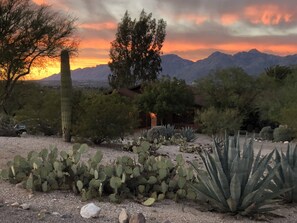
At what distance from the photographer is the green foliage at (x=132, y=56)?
198ft

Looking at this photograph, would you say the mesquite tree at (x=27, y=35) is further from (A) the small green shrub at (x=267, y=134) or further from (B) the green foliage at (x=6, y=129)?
(A) the small green shrub at (x=267, y=134)

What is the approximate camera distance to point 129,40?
6075 cm

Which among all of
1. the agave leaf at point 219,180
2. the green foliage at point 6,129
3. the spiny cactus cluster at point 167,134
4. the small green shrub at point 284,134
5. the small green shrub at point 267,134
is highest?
the agave leaf at point 219,180

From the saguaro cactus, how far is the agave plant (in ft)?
29.2

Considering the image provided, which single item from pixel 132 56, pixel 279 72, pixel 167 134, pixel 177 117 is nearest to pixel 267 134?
pixel 167 134

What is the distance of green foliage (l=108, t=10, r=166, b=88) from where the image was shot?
6034cm

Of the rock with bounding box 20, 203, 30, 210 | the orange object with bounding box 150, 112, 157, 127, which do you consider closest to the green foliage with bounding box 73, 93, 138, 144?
the rock with bounding box 20, 203, 30, 210

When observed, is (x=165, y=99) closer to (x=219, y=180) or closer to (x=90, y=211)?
(x=219, y=180)

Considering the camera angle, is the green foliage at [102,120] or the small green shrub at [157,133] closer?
the green foliage at [102,120]

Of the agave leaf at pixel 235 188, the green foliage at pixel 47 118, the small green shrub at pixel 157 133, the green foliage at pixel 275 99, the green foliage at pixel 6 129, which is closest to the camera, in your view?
the agave leaf at pixel 235 188

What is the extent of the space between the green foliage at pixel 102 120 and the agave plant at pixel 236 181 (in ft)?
28.0

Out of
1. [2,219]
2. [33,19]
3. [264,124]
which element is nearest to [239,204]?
[2,219]

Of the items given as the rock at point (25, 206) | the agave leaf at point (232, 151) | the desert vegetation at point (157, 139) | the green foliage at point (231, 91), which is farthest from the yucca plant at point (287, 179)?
the green foliage at point (231, 91)

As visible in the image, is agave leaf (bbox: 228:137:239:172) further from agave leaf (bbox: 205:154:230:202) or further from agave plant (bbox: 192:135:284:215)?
agave leaf (bbox: 205:154:230:202)
